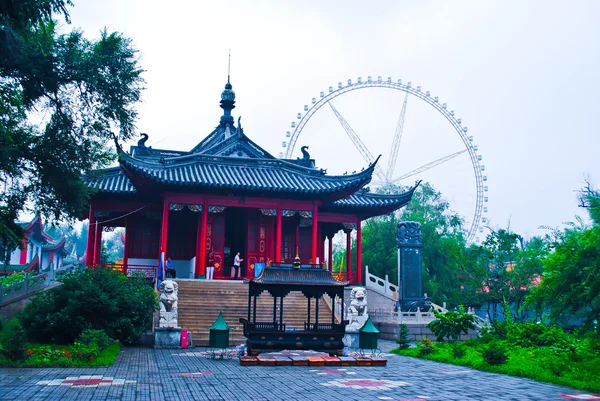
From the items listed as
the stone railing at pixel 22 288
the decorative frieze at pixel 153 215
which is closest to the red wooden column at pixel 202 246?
the decorative frieze at pixel 153 215

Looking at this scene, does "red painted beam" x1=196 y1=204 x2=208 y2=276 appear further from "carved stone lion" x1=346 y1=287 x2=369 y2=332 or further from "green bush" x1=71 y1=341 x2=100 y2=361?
"green bush" x1=71 y1=341 x2=100 y2=361

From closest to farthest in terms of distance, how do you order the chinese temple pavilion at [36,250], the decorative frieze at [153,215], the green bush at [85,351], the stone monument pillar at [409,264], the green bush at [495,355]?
the green bush at [85,351], the green bush at [495,355], the stone monument pillar at [409,264], the decorative frieze at [153,215], the chinese temple pavilion at [36,250]

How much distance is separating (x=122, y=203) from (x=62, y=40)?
12.8 meters

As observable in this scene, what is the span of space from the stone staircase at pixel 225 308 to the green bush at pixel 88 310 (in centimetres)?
208

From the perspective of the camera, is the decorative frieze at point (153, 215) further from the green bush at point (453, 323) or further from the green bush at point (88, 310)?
the green bush at point (453, 323)

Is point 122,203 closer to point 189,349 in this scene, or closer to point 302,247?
point 302,247

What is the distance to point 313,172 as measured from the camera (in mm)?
26953

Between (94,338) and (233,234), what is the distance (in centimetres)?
1400

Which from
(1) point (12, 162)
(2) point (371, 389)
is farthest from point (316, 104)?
(2) point (371, 389)

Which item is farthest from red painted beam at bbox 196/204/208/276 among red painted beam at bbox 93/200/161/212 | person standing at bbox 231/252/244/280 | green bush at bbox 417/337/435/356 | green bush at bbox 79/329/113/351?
green bush at bbox 417/337/435/356

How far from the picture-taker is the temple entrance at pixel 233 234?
27094 mm

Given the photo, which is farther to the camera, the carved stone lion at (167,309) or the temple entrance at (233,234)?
the temple entrance at (233,234)

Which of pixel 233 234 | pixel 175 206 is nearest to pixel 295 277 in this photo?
pixel 175 206

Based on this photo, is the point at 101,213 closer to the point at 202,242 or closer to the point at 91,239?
the point at 91,239
